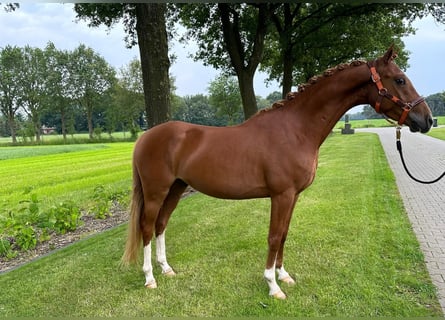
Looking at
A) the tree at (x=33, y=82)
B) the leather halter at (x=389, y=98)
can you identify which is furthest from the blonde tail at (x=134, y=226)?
the tree at (x=33, y=82)

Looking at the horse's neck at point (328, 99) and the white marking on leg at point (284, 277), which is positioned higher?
the horse's neck at point (328, 99)

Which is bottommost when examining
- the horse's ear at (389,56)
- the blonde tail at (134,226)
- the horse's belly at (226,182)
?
the blonde tail at (134,226)

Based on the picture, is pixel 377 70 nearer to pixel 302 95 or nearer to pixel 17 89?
pixel 302 95

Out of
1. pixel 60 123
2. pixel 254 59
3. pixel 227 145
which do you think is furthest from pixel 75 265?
pixel 60 123

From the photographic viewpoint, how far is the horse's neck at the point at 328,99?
9.33 feet

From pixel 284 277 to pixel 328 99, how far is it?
1.79 metres

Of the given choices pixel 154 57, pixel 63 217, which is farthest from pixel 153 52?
pixel 63 217

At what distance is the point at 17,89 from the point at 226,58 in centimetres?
841

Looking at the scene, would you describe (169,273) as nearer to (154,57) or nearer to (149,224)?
(149,224)

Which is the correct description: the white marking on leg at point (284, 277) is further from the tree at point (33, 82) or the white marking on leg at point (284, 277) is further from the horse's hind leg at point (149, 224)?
the tree at point (33, 82)

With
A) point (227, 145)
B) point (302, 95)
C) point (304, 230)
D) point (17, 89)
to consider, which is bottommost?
point (304, 230)

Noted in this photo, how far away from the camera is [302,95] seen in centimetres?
303

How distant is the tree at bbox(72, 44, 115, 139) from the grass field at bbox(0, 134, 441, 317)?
1357cm

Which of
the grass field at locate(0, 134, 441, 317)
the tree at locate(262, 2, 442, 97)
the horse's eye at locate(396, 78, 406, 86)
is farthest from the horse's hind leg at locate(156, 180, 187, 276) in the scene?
the tree at locate(262, 2, 442, 97)
